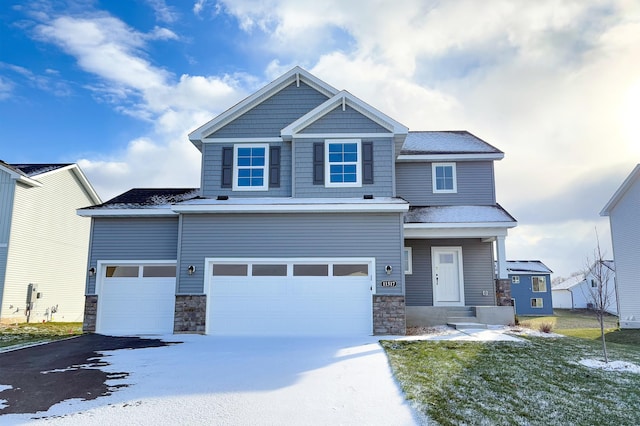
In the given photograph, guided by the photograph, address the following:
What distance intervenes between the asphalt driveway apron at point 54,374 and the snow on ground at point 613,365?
8.39m

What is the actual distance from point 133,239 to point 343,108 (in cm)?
768

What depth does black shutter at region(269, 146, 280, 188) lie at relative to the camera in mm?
14273

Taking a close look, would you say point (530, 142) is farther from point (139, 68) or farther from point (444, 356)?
point (139, 68)

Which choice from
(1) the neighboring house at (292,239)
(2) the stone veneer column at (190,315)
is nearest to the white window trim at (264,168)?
(1) the neighboring house at (292,239)

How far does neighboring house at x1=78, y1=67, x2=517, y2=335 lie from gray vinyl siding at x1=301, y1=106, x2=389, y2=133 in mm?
31

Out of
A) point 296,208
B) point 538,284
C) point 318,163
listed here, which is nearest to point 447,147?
point 318,163

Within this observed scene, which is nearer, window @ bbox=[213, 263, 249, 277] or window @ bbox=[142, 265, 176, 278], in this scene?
window @ bbox=[213, 263, 249, 277]

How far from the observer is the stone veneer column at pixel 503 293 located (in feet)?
50.9

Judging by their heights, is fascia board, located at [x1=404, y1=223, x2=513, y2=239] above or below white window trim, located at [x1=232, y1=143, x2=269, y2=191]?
below

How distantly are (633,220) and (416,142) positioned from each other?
962 centimetres

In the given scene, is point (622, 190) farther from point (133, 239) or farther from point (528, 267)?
point (528, 267)

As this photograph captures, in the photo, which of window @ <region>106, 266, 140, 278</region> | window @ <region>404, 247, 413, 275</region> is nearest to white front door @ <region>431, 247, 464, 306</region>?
window @ <region>404, 247, 413, 275</region>

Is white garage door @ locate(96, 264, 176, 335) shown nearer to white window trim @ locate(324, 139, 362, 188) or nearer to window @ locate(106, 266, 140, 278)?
window @ locate(106, 266, 140, 278)

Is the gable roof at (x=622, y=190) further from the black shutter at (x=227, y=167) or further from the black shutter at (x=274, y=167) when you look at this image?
the black shutter at (x=227, y=167)
